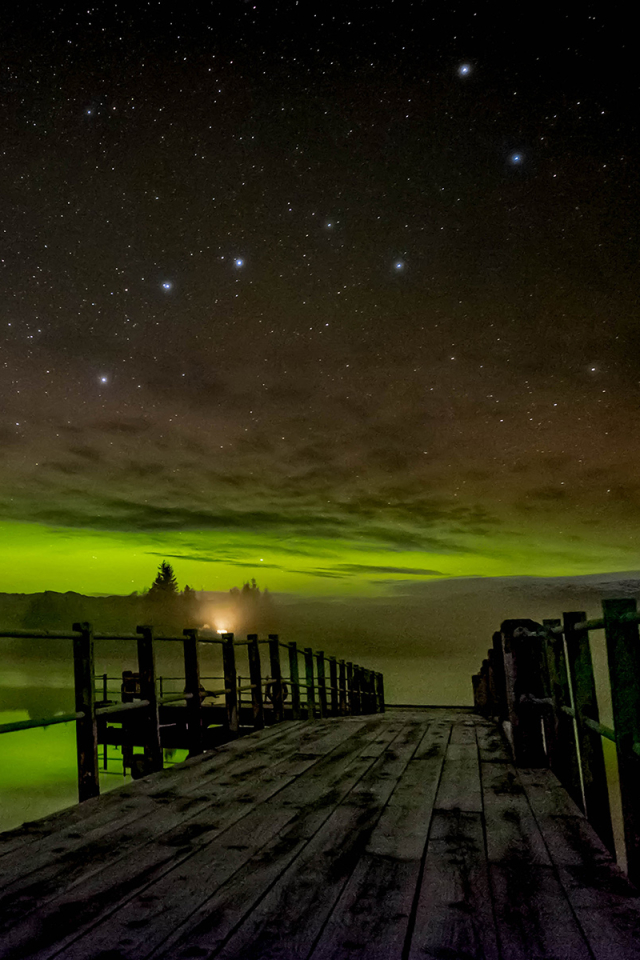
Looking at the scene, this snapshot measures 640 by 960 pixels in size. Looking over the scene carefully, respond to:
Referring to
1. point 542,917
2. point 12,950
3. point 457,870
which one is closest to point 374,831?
point 457,870

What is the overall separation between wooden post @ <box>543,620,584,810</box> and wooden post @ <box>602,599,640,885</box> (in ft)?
4.51

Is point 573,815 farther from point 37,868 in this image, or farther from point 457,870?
point 37,868

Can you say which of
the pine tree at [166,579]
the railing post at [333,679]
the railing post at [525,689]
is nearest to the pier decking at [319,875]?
the railing post at [525,689]

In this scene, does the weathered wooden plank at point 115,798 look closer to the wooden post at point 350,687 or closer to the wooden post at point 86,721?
the wooden post at point 86,721

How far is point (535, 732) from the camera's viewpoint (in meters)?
4.84

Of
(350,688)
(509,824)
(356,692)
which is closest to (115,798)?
(509,824)

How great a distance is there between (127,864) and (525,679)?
3.31m

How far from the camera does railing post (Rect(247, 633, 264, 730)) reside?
7820 millimetres

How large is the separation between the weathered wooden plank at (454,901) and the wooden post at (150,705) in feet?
9.13

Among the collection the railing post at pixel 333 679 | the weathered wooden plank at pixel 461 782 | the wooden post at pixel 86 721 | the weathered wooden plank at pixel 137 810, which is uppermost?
the wooden post at pixel 86 721

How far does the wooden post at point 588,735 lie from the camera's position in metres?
3.15

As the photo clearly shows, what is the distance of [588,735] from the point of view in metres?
3.27

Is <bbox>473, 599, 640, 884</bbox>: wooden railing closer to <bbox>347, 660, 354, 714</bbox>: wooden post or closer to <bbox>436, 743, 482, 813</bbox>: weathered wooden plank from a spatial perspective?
<bbox>436, 743, 482, 813</bbox>: weathered wooden plank

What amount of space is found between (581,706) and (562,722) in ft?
2.95
